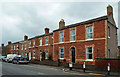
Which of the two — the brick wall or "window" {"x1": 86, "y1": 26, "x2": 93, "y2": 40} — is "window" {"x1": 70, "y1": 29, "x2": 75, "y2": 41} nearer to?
"window" {"x1": 86, "y1": 26, "x2": 93, "y2": 40}

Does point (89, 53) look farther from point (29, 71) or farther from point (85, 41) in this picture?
point (29, 71)

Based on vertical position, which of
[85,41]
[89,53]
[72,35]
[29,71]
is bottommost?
[29,71]

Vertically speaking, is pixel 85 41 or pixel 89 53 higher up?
pixel 85 41

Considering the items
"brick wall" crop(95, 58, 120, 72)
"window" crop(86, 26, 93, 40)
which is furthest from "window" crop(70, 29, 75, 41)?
"brick wall" crop(95, 58, 120, 72)

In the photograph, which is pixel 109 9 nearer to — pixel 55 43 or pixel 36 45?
pixel 55 43

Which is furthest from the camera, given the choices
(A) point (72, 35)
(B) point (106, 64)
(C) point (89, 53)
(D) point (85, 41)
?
(A) point (72, 35)

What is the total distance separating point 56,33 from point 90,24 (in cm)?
A: 887

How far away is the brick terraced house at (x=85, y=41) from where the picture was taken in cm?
1788

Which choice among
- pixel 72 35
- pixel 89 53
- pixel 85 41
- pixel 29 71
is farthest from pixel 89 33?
pixel 29 71

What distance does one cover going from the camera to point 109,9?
66.1 feet

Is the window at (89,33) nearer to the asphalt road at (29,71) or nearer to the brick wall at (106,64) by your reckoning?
the brick wall at (106,64)

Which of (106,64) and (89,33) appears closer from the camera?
(106,64)

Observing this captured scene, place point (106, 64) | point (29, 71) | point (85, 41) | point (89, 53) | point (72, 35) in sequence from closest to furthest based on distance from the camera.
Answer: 1. point (29, 71)
2. point (106, 64)
3. point (89, 53)
4. point (85, 41)
5. point (72, 35)

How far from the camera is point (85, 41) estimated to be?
20.0 metres
